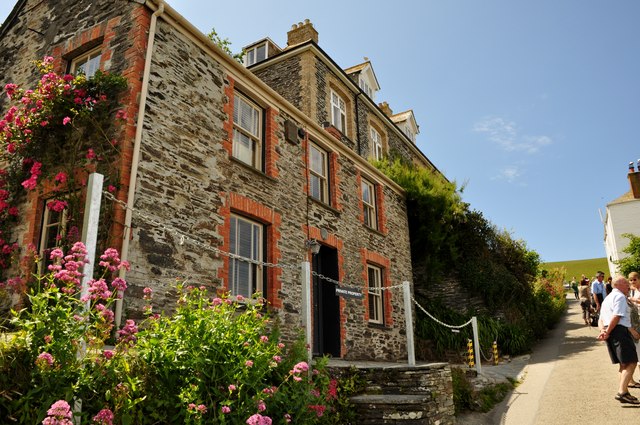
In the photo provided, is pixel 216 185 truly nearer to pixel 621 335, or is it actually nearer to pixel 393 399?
pixel 393 399

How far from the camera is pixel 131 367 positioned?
12.7 feet

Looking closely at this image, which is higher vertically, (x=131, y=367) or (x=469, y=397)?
(x=131, y=367)

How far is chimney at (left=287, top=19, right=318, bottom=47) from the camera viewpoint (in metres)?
17.7

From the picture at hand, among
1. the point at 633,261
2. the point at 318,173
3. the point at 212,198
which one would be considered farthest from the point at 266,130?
the point at 633,261

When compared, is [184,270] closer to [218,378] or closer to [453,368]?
[218,378]

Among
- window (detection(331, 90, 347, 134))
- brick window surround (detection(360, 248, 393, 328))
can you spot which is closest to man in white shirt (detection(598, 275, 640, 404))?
brick window surround (detection(360, 248, 393, 328))

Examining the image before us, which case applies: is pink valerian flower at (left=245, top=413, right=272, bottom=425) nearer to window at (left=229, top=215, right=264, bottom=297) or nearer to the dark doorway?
window at (left=229, top=215, right=264, bottom=297)

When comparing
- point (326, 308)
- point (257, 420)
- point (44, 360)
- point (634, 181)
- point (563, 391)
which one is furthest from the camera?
point (634, 181)

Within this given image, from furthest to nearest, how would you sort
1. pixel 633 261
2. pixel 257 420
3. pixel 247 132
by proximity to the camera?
pixel 633 261
pixel 247 132
pixel 257 420

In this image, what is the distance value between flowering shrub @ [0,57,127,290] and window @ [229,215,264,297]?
8.29ft

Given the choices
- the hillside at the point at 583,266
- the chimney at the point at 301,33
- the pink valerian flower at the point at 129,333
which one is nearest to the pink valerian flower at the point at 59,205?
the pink valerian flower at the point at 129,333

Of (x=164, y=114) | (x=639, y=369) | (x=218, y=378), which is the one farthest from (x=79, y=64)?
(x=639, y=369)

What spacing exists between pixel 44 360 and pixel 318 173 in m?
8.75

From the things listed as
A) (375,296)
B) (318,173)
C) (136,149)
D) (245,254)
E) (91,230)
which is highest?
(318,173)
